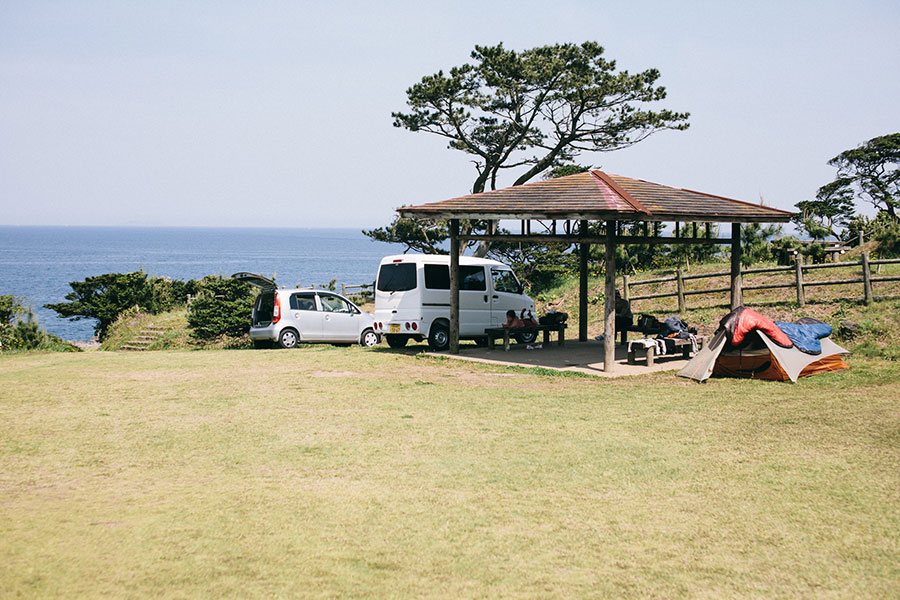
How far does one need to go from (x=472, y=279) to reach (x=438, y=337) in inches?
60.2

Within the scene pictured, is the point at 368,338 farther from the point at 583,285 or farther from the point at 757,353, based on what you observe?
the point at 757,353

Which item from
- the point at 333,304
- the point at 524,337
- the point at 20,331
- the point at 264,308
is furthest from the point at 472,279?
the point at 20,331

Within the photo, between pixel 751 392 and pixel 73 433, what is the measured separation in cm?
889

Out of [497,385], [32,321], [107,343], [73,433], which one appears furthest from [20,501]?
[107,343]

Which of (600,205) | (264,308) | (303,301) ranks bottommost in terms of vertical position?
(264,308)

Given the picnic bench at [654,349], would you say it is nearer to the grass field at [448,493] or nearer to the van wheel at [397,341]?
the grass field at [448,493]

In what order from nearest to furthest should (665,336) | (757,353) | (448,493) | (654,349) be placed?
(448,493) < (757,353) < (654,349) < (665,336)

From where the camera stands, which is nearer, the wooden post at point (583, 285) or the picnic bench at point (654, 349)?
the picnic bench at point (654, 349)

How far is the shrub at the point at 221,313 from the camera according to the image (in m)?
22.2

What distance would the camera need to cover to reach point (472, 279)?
1708 centimetres

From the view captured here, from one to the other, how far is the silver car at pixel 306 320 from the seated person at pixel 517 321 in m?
3.00


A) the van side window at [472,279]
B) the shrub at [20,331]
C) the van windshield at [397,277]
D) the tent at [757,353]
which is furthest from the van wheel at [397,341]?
the shrub at [20,331]

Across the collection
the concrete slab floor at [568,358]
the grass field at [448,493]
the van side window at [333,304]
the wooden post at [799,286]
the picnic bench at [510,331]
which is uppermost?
the wooden post at [799,286]

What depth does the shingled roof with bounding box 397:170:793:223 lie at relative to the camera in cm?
1330
